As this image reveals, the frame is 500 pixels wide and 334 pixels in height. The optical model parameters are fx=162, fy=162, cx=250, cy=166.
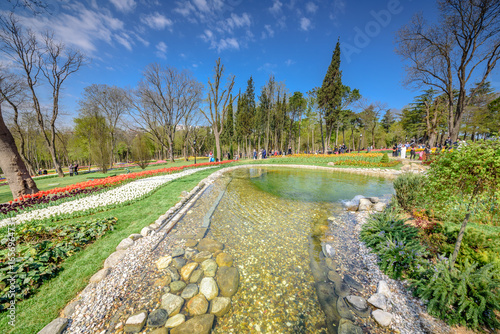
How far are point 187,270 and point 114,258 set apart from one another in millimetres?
Answer: 1575

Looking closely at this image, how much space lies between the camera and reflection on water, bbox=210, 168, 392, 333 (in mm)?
2303

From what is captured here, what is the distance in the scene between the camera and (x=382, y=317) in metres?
2.21

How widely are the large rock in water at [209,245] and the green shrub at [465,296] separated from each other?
3648 millimetres

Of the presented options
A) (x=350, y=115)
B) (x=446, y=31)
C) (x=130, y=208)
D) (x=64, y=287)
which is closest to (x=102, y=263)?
(x=64, y=287)

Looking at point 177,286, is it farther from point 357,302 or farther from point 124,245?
point 357,302

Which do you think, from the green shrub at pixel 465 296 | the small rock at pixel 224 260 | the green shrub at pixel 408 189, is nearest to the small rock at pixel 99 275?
the small rock at pixel 224 260

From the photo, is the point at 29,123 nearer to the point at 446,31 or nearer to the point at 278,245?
the point at 278,245

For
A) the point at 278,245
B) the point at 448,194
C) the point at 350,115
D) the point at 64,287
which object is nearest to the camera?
the point at 448,194

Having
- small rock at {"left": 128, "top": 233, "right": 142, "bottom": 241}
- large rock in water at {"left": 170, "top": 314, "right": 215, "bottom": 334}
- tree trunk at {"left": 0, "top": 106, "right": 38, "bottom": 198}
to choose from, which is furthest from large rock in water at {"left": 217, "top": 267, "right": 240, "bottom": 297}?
tree trunk at {"left": 0, "top": 106, "right": 38, "bottom": 198}

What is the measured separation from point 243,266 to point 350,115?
41.4m

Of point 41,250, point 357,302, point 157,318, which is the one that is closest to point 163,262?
point 157,318

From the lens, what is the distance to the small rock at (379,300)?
2394 millimetres

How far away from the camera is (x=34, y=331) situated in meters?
2.00

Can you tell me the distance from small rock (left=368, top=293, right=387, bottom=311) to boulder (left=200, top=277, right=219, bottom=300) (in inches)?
96.0
